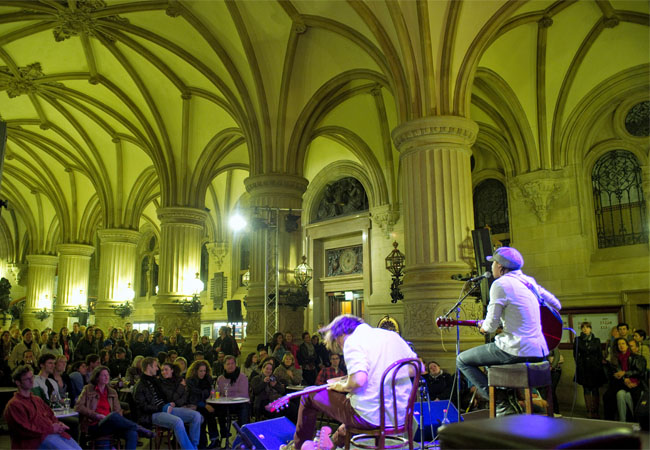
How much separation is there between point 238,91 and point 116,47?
385cm

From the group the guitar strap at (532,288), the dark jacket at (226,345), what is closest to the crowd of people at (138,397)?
the dark jacket at (226,345)

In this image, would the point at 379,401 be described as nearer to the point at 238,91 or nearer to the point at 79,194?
the point at 238,91

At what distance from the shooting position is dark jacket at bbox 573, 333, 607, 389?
9.55 m

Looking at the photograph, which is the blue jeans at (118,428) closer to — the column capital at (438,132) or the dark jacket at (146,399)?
the dark jacket at (146,399)

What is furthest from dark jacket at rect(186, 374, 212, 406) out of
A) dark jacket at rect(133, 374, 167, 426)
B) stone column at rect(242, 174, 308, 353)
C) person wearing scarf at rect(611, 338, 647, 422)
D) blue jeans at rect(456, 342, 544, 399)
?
person wearing scarf at rect(611, 338, 647, 422)

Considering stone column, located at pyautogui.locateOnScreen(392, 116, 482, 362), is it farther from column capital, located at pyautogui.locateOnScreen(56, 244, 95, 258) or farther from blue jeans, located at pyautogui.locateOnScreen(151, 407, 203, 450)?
column capital, located at pyautogui.locateOnScreen(56, 244, 95, 258)

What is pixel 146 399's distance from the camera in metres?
6.60

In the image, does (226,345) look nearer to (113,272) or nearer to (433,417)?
(433,417)

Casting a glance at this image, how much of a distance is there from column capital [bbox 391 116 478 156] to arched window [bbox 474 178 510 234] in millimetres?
6713

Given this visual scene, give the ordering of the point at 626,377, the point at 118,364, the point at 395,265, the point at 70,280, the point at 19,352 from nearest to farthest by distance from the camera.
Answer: the point at 626,377 → the point at 118,364 → the point at 19,352 → the point at 395,265 → the point at 70,280

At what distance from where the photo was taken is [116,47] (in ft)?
47.7

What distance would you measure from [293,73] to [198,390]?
836cm

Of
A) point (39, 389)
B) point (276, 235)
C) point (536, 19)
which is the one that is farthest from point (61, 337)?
point (536, 19)

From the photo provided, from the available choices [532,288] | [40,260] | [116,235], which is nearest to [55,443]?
[532,288]
